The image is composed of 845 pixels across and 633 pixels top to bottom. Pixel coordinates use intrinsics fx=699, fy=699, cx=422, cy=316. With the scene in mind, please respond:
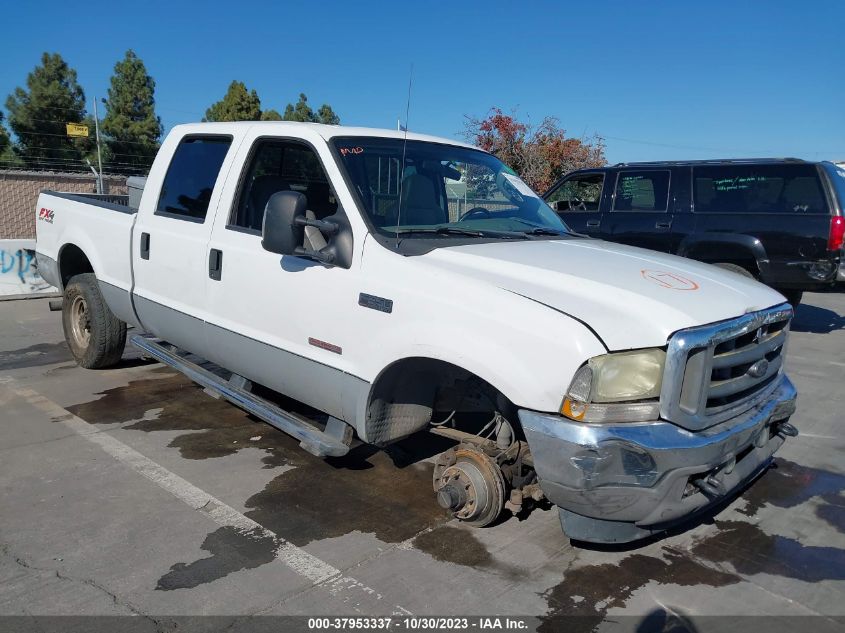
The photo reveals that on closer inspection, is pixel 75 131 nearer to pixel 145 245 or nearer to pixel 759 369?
pixel 145 245

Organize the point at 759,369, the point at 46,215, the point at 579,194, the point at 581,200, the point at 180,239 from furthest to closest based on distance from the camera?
the point at 579,194 → the point at 581,200 → the point at 46,215 → the point at 180,239 → the point at 759,369

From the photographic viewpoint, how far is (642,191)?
960 cm

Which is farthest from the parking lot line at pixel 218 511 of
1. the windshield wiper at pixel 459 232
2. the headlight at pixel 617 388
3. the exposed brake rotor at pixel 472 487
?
the windshield wiper at pixel 459 232

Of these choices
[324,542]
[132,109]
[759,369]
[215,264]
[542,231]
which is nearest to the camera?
[759,369]

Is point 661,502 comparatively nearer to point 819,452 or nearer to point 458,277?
point 458,277

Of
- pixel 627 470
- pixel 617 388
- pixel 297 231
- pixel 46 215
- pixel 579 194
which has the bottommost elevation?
pixel 627 470

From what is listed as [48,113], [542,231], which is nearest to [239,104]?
[48,113]

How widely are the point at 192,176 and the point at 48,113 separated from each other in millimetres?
29073

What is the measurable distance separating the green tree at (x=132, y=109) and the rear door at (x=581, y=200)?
24675 millimetres

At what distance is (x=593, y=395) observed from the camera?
2807mm

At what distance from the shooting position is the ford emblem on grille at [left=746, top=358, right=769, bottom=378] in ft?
10.8

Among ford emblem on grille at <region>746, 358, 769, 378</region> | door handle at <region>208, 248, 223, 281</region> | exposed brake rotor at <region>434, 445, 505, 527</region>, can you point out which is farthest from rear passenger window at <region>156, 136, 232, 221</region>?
ford emblem on grille at <region>746, 358, 769, 378</region>

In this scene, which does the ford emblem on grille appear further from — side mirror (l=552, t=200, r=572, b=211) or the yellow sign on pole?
the yellow sign on pole

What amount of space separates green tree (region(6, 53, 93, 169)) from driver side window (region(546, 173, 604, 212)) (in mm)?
24337
